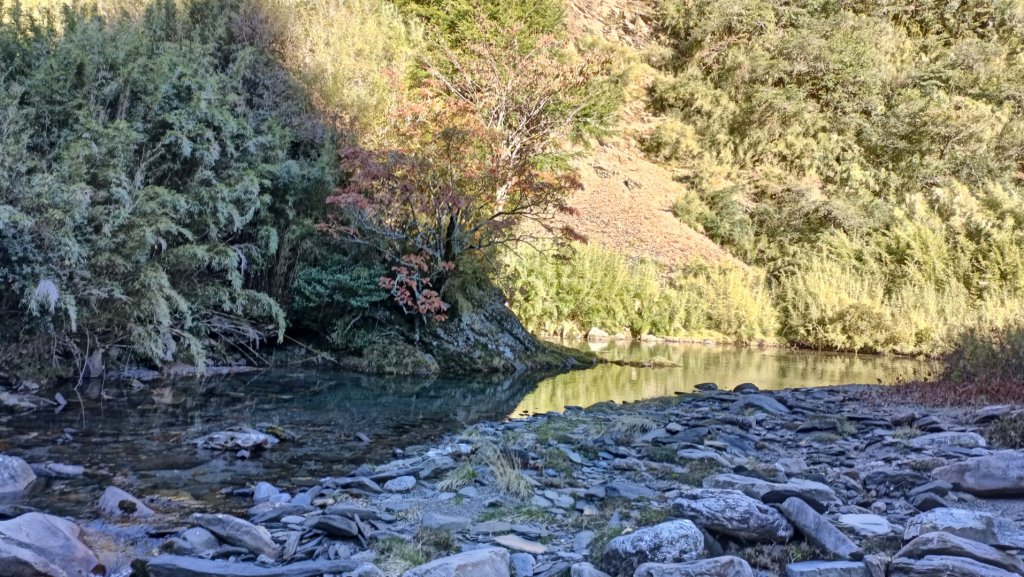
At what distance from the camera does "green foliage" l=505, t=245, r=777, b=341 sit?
1302cm

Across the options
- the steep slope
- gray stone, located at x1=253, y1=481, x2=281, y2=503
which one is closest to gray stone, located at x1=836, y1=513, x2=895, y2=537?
gray stone, located at x1=253, y1=481, x2=281, y2=503

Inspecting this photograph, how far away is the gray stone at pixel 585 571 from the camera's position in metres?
2.18

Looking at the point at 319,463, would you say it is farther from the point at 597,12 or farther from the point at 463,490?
the point at 597,12

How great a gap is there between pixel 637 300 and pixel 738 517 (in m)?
11.9

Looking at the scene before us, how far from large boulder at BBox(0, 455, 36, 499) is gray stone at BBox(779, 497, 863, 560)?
11.1 ft

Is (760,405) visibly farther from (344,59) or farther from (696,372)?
(344,59)

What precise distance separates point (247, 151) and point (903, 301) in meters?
11.8

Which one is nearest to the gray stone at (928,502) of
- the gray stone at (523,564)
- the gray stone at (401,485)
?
the gray stone at (523,564)

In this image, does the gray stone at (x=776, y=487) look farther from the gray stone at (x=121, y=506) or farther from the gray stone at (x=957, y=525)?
the gray stone at (x=121, y=506)

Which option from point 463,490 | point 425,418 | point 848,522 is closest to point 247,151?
point 425,418

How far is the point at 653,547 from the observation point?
227 cm

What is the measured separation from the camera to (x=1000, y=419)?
158 inches

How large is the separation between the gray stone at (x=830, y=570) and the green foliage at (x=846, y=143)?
12.3 m

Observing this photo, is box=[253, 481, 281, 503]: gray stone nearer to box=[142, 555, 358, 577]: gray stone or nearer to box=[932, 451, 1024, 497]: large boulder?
box=[142, 555, 358, 577]: gray stone
